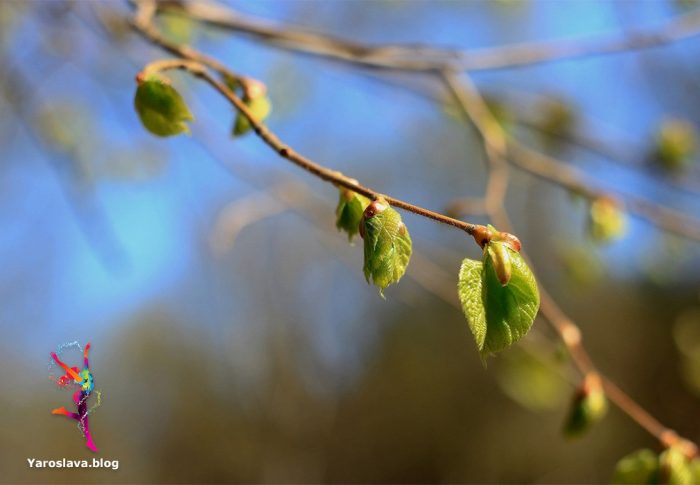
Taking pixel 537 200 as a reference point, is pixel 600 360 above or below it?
below

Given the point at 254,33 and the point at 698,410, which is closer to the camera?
the point at 254,33

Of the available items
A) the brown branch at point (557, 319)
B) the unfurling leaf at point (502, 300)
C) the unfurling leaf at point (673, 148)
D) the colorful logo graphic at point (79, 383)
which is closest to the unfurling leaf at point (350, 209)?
the unfurling leaf at point (502, 300)

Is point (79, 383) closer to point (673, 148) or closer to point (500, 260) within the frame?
point (500, 260)

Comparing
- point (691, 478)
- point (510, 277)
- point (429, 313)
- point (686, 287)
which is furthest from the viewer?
point (429, 313)

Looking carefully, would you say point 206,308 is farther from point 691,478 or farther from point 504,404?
point 691,478

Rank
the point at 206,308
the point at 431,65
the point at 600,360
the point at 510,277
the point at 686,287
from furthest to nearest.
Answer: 1. the point at 600,360
2. the point at 686,287
3. the point at 206,308
4. the point at 431,65
5. the point at 510,277

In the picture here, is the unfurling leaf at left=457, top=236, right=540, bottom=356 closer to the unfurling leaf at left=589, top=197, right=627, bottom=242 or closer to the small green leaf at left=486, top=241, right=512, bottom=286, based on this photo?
the small green leaf at left=486, top=241, right=512, bottom=286

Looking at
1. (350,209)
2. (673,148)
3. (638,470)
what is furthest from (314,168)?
(673,148)

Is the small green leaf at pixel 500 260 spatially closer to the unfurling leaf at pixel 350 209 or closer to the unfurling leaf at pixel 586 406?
the unfurling leaf at pixel 350 209

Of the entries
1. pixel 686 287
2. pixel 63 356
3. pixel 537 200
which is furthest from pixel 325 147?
pixel 686 287
